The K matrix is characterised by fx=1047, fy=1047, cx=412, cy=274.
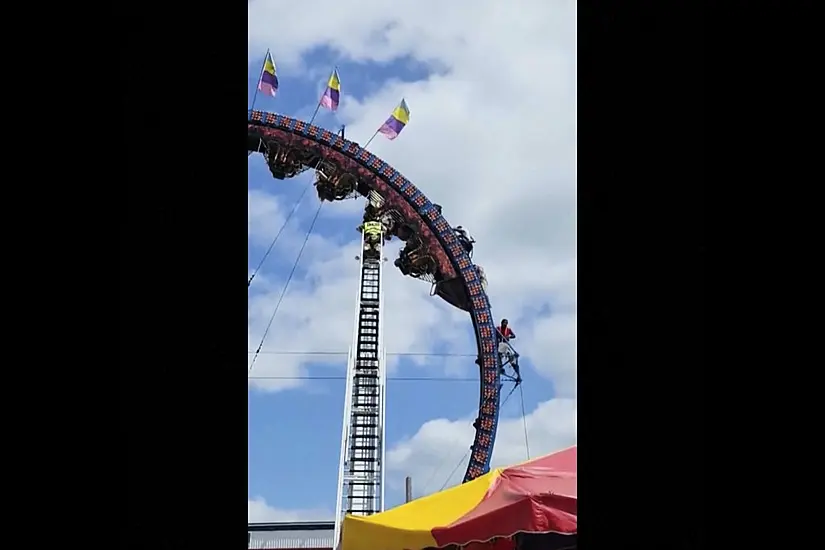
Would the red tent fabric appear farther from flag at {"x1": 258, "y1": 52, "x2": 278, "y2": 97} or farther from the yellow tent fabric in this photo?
flag at {"x1": 258, "y1": 52, "x2": 278, "y2": 97}

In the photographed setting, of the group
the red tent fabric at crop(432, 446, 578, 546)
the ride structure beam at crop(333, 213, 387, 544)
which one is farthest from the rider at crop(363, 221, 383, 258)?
the red tent fabric at crop(432, 446, 578, 546)

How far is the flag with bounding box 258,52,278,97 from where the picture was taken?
17.9 metres

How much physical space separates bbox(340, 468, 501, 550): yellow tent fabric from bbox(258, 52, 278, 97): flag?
13.7 meters

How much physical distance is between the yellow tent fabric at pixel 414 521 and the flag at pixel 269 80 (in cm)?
1366

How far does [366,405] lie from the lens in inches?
720

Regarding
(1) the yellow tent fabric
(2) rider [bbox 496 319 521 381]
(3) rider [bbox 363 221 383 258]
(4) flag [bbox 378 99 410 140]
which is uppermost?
(4) flag [bbox 378 99 410 140]

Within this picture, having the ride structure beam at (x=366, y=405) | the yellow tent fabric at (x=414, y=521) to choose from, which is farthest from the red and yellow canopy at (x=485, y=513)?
the ride structure beam at (x=366, y=405)

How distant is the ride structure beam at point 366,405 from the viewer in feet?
55.6

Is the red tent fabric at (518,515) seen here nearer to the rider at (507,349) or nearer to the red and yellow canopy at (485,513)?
the red and yellow canopy at (485,513)
